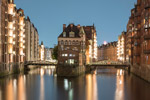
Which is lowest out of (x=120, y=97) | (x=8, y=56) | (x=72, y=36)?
(x=120, y=97)

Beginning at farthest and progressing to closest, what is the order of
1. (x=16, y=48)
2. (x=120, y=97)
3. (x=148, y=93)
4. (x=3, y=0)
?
1. (x=16, y=48)
2. (x=3, y=0)
3. (x=148, y=93)
4. (x=120, y=97)

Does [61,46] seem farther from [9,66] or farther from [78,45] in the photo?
[9,66]

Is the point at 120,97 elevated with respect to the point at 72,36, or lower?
lower

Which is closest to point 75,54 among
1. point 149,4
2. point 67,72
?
point 67,72

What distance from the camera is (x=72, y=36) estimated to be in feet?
378

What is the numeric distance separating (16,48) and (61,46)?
62.4 ft

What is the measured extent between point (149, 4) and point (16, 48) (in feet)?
203

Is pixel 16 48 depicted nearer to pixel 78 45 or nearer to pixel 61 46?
pixel 61 46

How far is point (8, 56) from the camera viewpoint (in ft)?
312

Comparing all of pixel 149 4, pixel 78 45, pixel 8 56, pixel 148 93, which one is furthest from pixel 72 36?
pixel 148 93

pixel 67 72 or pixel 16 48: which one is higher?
pixel 16 48

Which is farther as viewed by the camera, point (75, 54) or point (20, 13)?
point (20, 13)

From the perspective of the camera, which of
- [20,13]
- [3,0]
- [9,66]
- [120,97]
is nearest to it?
[120,97]

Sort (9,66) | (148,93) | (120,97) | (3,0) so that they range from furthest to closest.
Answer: (9,66), (3,0), (148,93), (120,97)
